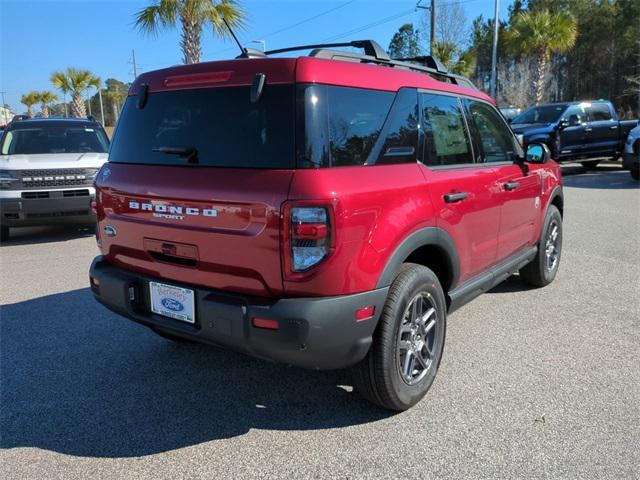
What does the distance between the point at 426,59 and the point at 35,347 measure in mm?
3761

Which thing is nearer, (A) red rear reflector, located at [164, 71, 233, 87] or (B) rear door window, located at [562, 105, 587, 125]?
(A) red rear reflector, located at [164, 71, 233, 87]

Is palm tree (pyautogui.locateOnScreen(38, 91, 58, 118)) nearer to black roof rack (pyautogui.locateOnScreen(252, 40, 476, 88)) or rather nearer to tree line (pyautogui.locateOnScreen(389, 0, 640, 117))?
tree line (pyautogui.locateOnScreen(389, 0, 640, 117))

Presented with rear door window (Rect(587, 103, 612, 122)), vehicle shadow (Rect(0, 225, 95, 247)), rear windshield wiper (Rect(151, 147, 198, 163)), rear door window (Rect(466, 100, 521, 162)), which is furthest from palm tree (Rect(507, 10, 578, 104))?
rear windshield wiper (Rect(151, 147, 198, 163))

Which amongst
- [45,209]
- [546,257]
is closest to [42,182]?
[45,209]

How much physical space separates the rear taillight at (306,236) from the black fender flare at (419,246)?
41 cm

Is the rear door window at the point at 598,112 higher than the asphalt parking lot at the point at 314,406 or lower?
higher

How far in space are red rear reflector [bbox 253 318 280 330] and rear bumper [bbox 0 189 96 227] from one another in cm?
602

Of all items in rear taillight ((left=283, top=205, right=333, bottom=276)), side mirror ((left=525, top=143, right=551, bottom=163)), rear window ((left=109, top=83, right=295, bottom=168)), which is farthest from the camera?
side mirror ((left=525, top=143, right=551, bottom=163))

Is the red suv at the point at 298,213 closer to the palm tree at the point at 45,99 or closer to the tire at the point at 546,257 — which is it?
the tire at the point at 546,257

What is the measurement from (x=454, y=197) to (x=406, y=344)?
974 millimetres

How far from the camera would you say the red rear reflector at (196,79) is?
2.71 m

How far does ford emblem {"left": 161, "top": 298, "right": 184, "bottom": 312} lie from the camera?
2785mm

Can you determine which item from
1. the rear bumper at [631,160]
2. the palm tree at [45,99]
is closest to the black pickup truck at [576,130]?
the rear bumper at [631,160]

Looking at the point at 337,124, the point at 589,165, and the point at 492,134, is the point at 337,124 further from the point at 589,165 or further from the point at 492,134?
the point at 589,165
